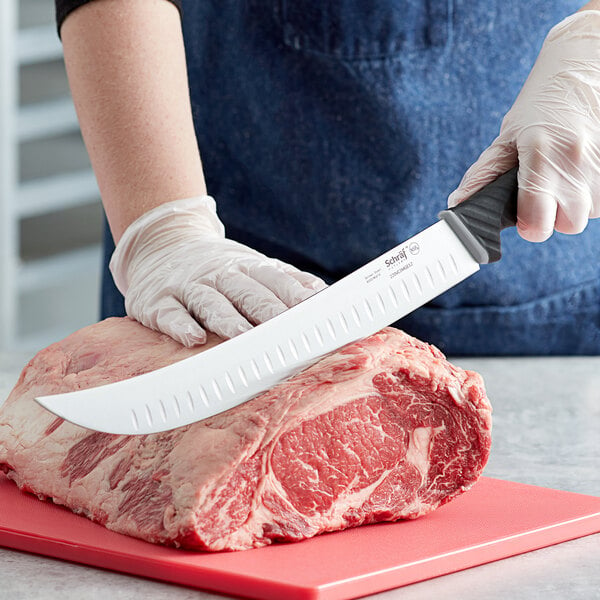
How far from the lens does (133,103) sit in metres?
2.44

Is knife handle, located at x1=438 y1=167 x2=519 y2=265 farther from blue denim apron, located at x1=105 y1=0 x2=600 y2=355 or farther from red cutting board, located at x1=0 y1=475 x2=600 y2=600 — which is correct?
blue denim apron, located at x1=105 y1=0 x2=600 y2=355

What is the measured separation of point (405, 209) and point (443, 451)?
1.22 meters

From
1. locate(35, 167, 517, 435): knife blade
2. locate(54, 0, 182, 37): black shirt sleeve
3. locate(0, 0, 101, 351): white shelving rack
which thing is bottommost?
locate(0, 0, 101, 351): white shelving rack

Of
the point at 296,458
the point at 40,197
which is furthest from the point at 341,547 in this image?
the point at 40,197

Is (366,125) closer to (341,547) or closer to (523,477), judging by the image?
(523,477)

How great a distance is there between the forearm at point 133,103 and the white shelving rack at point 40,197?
→ 11.3ft

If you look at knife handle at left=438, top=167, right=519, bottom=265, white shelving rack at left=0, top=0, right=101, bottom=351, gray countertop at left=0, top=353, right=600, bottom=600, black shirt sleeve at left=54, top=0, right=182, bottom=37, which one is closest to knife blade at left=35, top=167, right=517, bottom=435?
knife handle at left=438, top=167, right=519, bottom=265

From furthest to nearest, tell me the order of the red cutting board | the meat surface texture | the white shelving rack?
the white shelving rack < the meat surface texture < the red cutting board

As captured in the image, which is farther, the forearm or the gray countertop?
the forearm

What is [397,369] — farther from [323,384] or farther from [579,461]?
[579,461]

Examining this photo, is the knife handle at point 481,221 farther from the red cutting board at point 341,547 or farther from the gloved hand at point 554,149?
the red cutting board at point 341,547

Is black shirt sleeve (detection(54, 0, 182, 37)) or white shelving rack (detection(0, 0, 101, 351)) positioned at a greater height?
black shirt sleeve (detection(54, 0, 182, 37))

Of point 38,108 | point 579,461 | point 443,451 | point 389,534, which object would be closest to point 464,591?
point 389,534

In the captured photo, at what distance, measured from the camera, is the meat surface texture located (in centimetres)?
158
